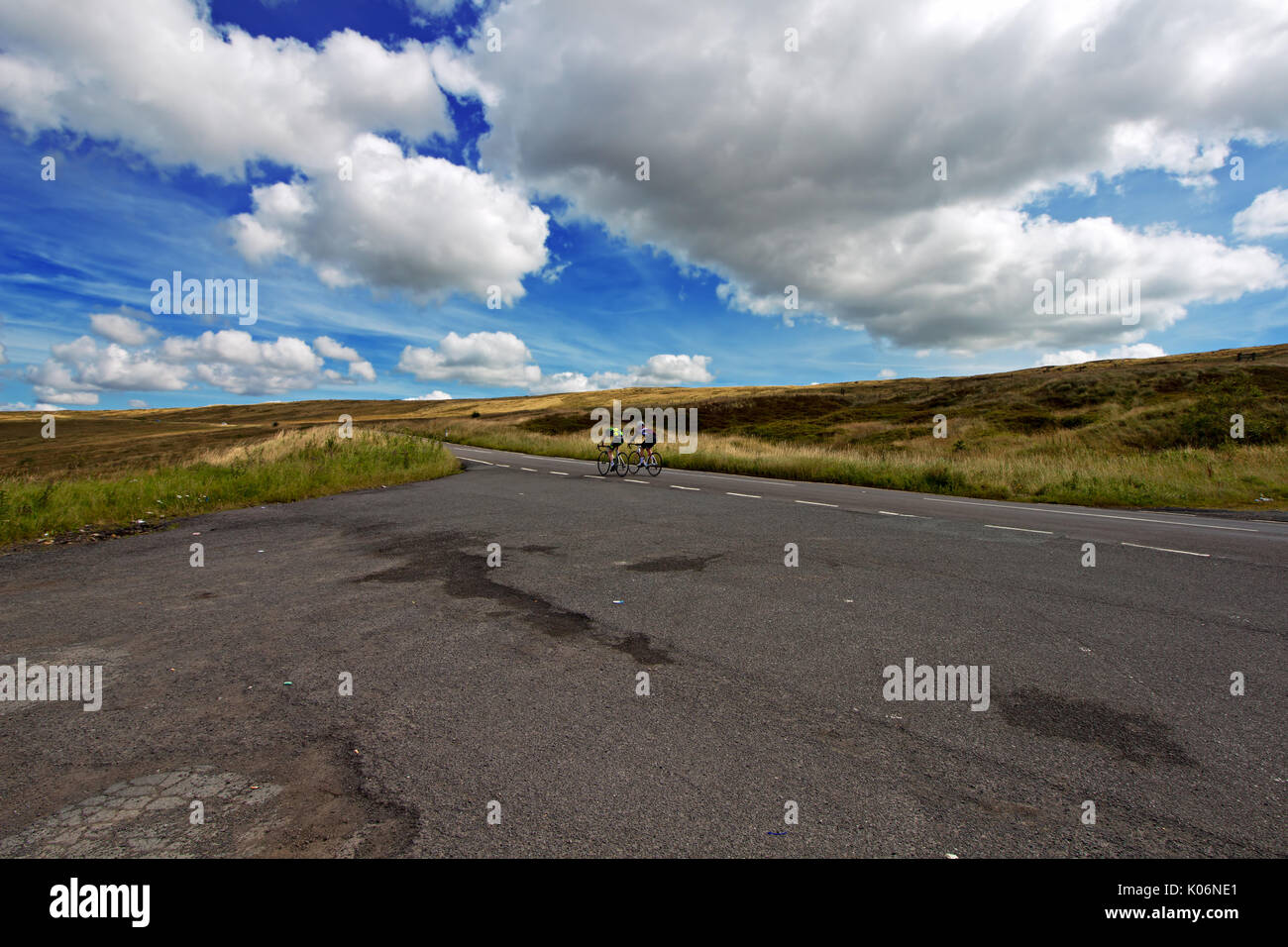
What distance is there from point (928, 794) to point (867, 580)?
3870 millimetres

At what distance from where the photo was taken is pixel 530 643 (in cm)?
465

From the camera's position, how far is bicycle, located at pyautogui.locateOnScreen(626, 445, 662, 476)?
2019 centimetres

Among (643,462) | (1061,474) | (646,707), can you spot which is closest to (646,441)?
(643,462)

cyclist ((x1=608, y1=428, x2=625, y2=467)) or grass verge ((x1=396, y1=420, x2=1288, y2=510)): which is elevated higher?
cyclist ((x1=608, y1=428, x2=625, y2=467))

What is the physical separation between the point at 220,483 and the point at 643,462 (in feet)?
39.0

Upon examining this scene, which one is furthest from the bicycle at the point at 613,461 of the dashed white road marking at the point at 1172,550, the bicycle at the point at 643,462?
the dashed white road marking at the point at 1172,550

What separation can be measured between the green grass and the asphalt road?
289cm
